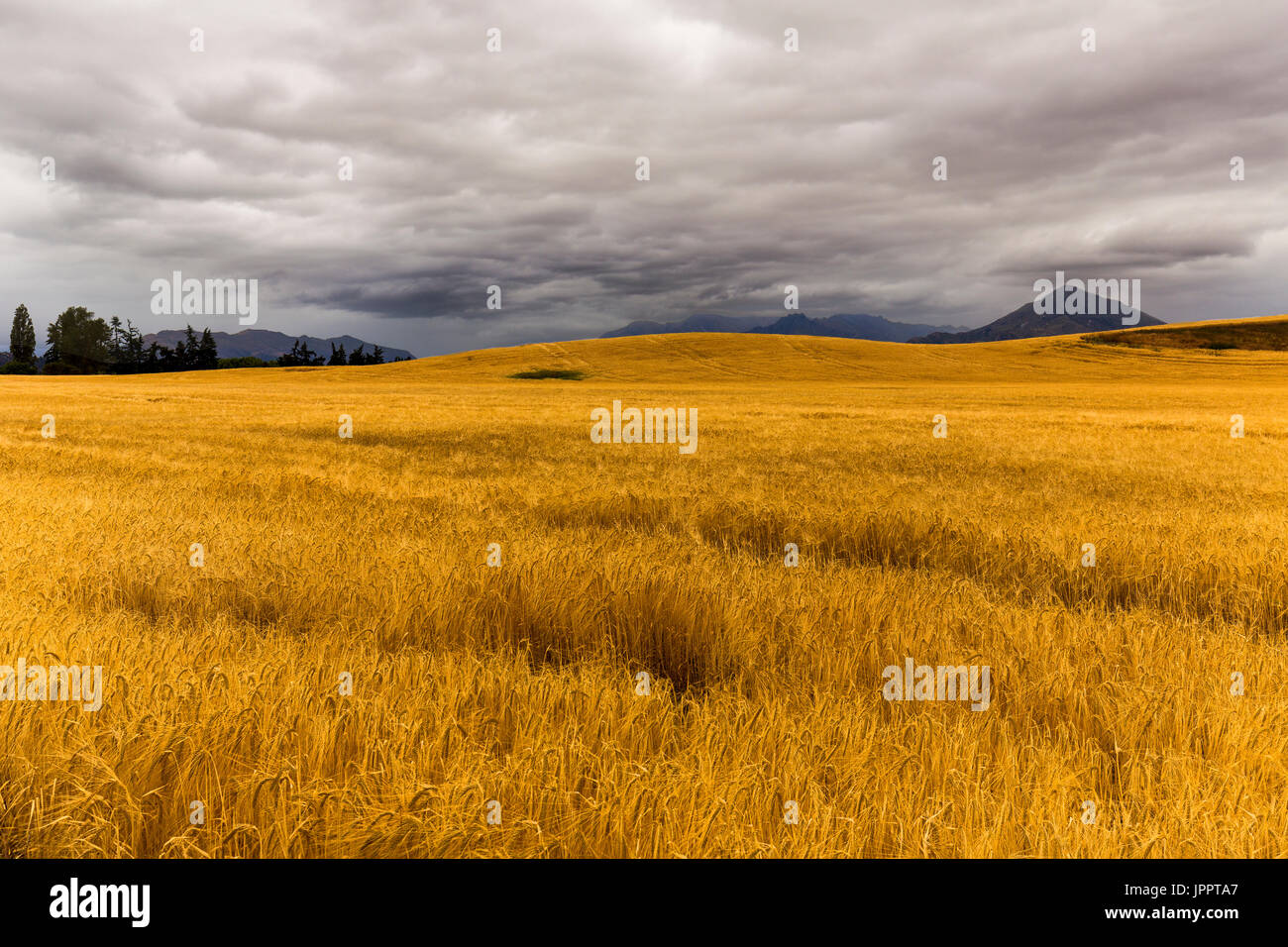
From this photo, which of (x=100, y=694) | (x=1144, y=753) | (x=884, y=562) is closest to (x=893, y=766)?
(x=1144, y=753)

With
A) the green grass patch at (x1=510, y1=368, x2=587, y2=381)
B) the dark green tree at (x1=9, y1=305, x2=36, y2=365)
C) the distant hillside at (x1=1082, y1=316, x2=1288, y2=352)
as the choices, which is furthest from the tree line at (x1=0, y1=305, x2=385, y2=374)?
the distant hillside at (x1=1082, y1=316, x2=1288, y2=352)

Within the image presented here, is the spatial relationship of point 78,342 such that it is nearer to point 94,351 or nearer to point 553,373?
point 94,351

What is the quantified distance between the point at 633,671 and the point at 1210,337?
149775mm

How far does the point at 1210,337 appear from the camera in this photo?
385 feet

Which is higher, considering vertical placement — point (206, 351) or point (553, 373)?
point (206, 351)

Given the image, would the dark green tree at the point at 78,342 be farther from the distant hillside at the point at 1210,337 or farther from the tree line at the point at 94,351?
the distant hillside at the point at 1210,337

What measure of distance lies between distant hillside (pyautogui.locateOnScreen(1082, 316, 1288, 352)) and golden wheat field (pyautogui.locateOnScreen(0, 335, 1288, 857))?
12558 cm

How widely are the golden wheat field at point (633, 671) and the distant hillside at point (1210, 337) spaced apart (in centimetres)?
12558

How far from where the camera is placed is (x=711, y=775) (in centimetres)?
238

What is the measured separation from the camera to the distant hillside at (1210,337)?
11356 cm

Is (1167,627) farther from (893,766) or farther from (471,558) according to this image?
(471,558)

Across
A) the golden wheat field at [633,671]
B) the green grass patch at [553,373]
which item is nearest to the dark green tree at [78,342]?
Result: the green grass patch at [553,373]

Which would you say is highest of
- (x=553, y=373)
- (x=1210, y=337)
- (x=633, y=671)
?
(x=1210, y=337)

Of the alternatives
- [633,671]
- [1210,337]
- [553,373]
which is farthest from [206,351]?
[1210,337]
